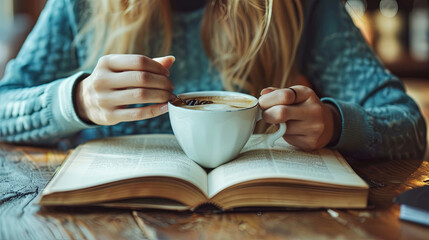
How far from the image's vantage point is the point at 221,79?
38.1 inches

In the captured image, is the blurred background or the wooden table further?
the blurred background

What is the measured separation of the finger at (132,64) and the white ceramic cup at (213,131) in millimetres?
72

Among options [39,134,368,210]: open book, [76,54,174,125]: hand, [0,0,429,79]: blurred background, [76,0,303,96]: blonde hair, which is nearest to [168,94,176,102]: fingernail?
[76,54,174,125]: hand

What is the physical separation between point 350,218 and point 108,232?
0.31m

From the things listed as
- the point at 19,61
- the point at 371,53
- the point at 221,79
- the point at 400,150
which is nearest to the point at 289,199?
the point at 400,150

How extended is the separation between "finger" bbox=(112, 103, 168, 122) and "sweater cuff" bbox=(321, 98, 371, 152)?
0.33 metres

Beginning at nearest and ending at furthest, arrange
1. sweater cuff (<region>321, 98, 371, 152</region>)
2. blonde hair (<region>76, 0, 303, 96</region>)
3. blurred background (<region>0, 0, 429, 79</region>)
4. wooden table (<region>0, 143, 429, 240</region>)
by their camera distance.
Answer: wooden table (<region>0, 143, 429, 240</region>)
sweater cuff (<region>321, 98, 371, 152</region>)
blonde hair (<region>76, 0, 303, 96</region>)
blurred background (<region>0, 0, 429, 79</region>)

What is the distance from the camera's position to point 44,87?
31.5 inches

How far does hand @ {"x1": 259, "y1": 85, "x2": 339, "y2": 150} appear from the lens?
0.64 meters

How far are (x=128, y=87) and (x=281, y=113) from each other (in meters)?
0.26

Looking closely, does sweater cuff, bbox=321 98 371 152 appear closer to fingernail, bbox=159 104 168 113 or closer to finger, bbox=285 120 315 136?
finger, bbox=285 120 315 136

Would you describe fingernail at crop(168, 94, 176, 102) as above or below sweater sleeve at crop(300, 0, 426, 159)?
above

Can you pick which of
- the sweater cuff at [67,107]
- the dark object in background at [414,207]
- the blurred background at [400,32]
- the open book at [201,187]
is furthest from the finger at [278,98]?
the blurred background at [400,32]

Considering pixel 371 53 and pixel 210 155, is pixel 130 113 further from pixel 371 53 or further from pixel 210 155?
pixel 371 53
